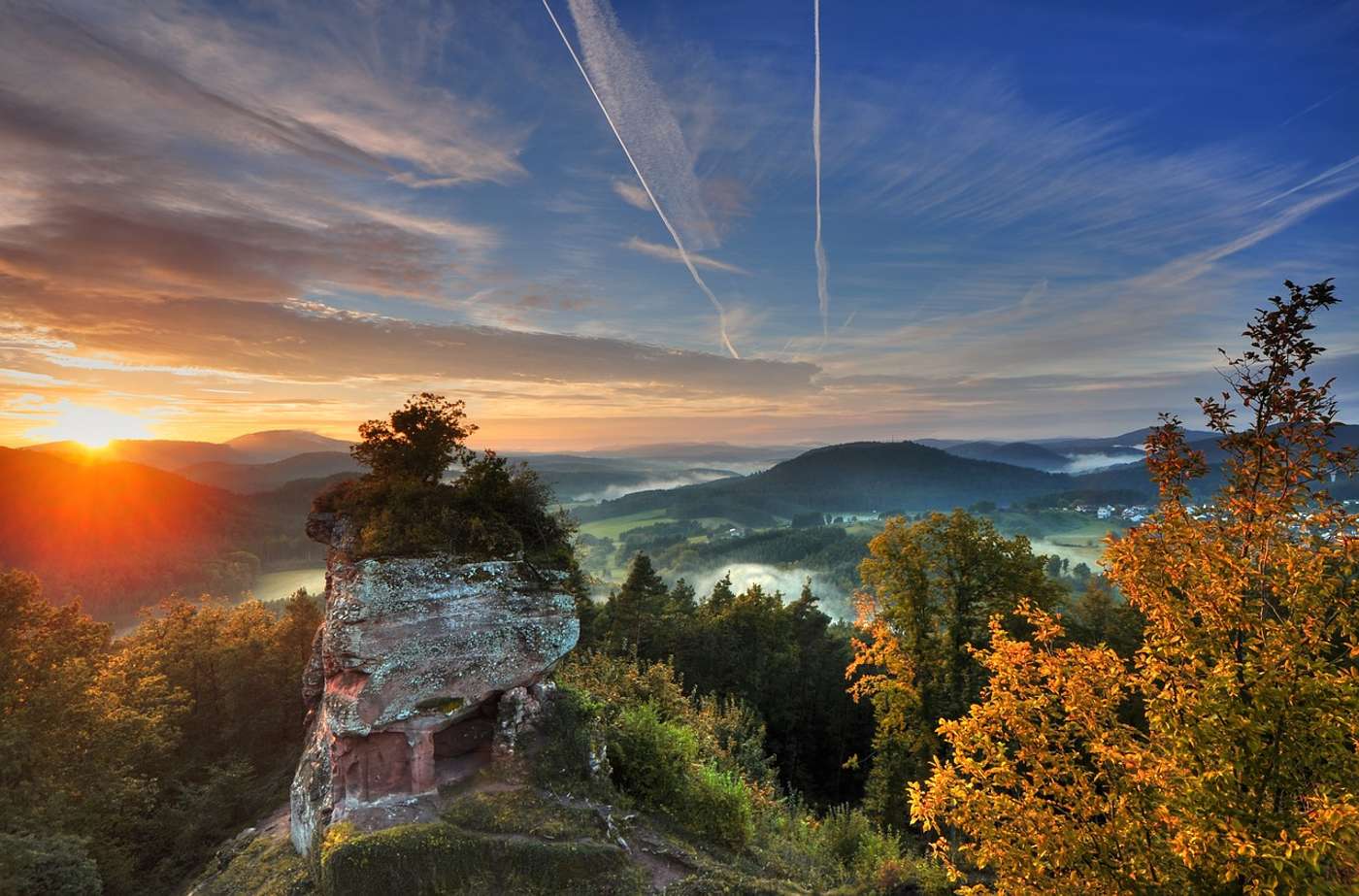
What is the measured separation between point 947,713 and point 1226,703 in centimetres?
1605

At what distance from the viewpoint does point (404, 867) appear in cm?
1227

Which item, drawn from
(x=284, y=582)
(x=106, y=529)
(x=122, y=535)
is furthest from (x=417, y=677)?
(x=106, y=529)

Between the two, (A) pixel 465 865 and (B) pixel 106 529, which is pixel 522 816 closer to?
(A) pixel 465 865

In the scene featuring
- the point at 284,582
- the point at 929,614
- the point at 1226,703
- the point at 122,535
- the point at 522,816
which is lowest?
the point at 284,582

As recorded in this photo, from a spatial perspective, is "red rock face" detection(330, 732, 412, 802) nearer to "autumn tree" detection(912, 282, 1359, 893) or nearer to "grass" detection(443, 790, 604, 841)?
"grass" detection(443, 790, 604, 841)

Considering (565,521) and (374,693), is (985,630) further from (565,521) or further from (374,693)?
(374,693)

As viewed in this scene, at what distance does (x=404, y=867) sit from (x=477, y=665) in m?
4.37

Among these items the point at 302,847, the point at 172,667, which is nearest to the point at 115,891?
the point at 302,847

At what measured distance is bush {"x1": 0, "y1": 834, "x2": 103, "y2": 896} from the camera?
1441 centimetres

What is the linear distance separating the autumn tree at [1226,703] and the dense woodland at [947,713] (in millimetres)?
40

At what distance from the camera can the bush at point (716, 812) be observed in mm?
16062

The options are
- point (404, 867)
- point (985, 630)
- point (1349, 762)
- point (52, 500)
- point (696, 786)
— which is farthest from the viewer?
point (52, 500)

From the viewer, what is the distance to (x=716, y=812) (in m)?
16.3

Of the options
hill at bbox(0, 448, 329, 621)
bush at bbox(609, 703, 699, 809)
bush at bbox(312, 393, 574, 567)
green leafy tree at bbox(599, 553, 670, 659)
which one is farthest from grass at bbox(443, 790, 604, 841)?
hill at bbox(0, 448, 329, 621)
